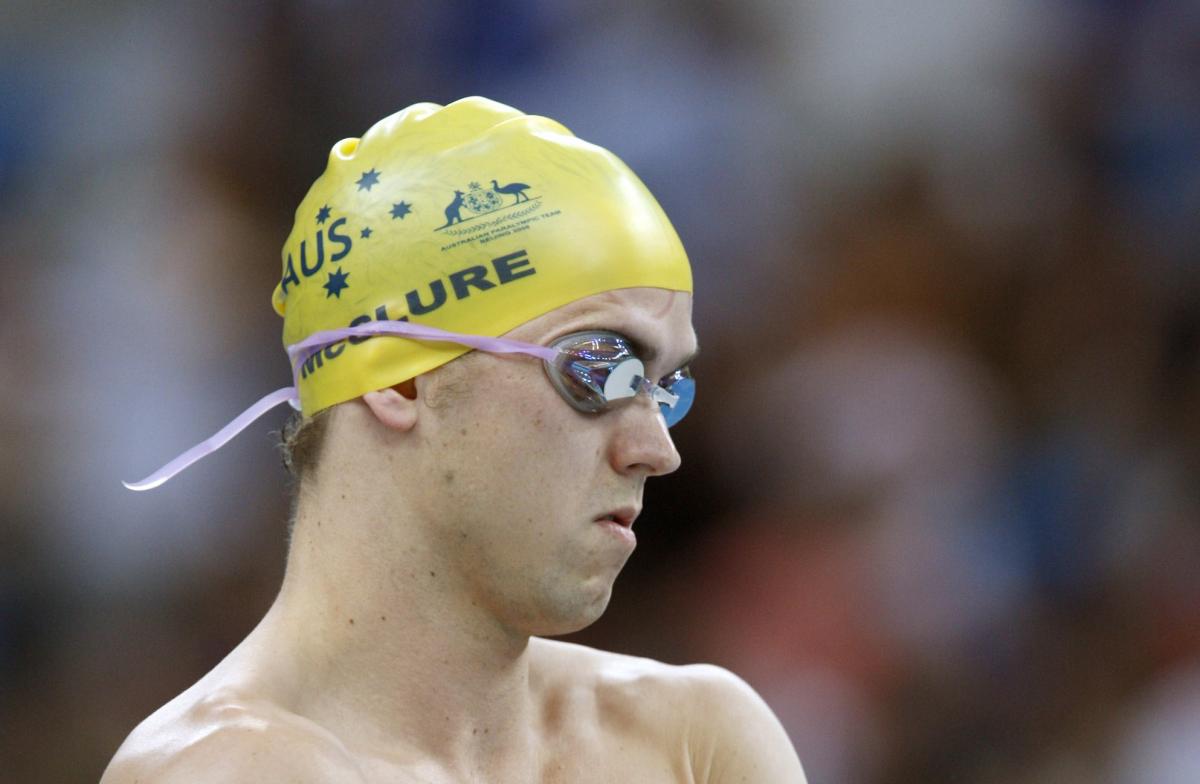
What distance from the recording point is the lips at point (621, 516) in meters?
2.32

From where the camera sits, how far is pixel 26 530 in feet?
14.8

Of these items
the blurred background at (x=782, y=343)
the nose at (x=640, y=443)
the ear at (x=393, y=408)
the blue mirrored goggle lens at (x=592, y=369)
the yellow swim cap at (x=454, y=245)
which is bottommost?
the blurred background at (x=782, y=343)

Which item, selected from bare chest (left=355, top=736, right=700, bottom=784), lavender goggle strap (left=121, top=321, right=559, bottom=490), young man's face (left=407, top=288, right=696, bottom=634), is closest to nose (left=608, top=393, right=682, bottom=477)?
young man's face (left=407, top=288, right=696, bottom=634)

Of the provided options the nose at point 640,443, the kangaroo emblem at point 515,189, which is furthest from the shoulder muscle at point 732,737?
the kangaroo emblem at point 515,189

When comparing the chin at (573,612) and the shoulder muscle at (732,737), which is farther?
the shoulder muscle at (732,737)

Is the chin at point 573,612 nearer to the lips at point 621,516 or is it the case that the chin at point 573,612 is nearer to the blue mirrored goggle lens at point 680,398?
the lips at point 621,516

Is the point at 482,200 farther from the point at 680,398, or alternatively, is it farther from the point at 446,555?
the point at 446,555

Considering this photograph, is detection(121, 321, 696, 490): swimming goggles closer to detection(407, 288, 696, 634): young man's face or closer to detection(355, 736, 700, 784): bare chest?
detection(407, 288, 696, 634): young man's face

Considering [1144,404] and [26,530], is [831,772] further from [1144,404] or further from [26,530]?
[26,530]

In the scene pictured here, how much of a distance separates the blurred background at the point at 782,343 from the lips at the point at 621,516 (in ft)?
8.27

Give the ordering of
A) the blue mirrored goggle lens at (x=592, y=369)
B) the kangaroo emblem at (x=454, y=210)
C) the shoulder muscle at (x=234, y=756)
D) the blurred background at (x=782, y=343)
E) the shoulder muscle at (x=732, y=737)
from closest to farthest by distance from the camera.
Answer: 1. the shoulder muscle at (x=234, y=756)
2. the blue mirrored goggle lens at (x=592, y=369)
3. the kangaroo emblem at (x=454, y=210)
4. the shoulder muscle at (x=732, y=737)
5. the blurred background at (x=782, y=343)

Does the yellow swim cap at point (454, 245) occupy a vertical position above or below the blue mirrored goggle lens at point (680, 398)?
above

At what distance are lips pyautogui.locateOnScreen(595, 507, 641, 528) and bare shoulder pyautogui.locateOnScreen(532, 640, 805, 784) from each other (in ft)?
→ 1.49

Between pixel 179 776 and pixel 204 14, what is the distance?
11.5 ft
